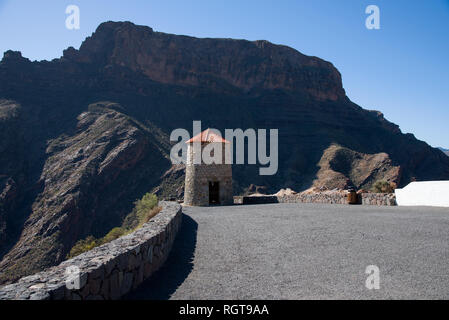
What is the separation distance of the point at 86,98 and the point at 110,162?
21671 millimetres

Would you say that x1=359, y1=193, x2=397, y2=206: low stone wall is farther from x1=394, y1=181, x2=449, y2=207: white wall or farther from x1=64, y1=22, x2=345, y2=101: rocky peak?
x1=64, y1=22, x2=345, y2=101: rocky peak

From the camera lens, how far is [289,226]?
392 inches

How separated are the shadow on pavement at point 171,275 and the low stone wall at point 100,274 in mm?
130

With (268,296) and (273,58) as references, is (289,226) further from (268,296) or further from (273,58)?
(273,58)

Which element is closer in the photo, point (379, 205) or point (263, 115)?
point (379, 205)

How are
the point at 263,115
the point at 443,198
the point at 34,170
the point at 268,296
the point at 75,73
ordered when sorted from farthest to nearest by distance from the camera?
the point at 263,115 → the point at 75,73 → the point at 34,170 → the point at 443,198 → the point at 268,296

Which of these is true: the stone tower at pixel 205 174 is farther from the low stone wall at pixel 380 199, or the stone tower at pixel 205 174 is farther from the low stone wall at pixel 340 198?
the low stone wall at pixel 380 199

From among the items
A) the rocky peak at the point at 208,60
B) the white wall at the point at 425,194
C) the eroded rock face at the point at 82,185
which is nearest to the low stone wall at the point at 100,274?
the white wall at the point at 425,194

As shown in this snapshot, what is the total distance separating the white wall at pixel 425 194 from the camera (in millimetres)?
13938

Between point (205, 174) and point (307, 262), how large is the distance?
15.3m

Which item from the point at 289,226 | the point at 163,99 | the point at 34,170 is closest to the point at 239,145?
the point at 163,99

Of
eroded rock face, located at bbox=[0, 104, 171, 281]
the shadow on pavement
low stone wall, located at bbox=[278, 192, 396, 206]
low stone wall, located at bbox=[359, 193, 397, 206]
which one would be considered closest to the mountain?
eroded rock face, located at bbox=[0, 104, 171, 281]

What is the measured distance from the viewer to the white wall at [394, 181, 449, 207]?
13.9 metres

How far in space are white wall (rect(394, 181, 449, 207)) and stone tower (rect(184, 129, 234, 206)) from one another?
1015cm
